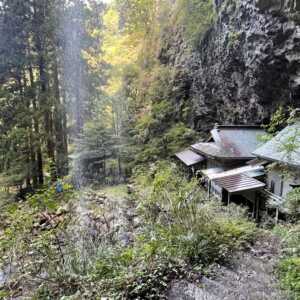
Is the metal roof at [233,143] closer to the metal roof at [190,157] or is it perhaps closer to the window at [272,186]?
the metal roof at [190,157]

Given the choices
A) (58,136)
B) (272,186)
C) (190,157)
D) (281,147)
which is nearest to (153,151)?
(190,157)

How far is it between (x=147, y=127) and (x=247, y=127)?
6690 millimetres

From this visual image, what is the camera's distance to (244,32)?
467 inches

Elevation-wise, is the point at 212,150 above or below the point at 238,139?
below

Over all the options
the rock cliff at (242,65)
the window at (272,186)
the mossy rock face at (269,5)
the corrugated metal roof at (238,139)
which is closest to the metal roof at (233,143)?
the corrugated metal roof at (238,139)

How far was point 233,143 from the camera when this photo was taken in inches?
440

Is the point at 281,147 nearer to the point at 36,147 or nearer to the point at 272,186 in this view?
the point at 272,186

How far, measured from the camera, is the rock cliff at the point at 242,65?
10008 mm

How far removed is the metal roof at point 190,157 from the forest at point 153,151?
150mm

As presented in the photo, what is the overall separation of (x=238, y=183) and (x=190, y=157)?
438 cm

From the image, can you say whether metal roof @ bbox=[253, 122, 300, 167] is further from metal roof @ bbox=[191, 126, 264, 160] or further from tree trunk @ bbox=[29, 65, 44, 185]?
tree trunk @ bbox=[29, 65, 44, 185]

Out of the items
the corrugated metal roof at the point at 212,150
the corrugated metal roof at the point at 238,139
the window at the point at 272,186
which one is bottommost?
the window at the point at 272,186

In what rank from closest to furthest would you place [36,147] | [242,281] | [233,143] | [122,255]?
1. [242,281]
2. [122,255]
3. [233,143]
4. [36,147]

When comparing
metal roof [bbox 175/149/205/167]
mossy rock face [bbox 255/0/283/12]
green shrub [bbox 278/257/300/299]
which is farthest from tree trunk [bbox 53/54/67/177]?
green shrub [bbox 278/257/300/299]
